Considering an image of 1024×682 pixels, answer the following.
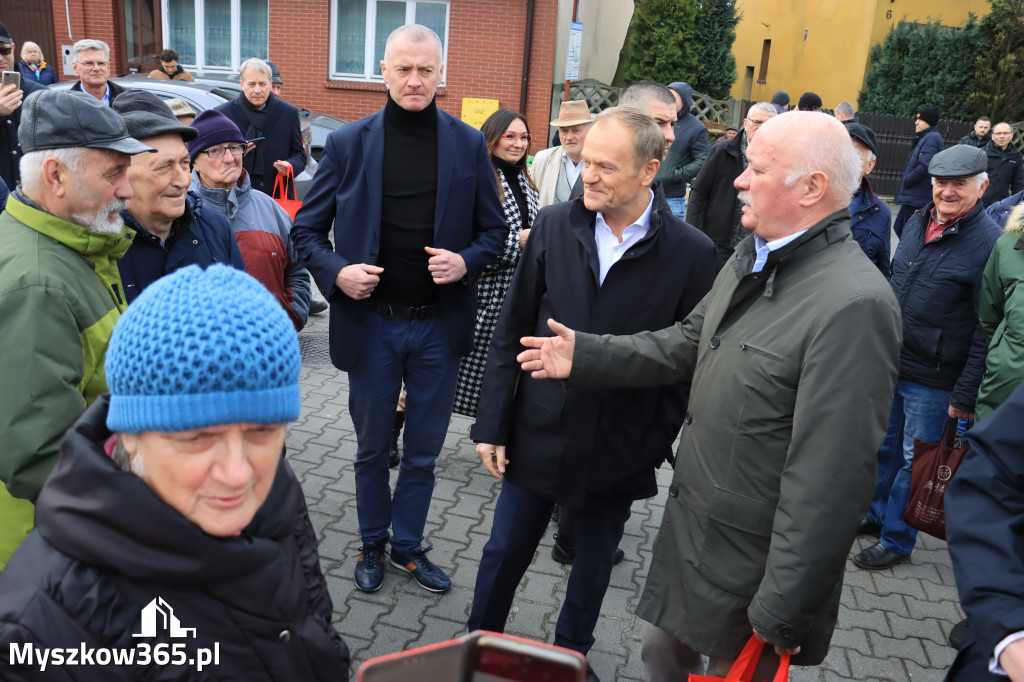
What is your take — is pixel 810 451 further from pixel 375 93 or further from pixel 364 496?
pixel 375 93

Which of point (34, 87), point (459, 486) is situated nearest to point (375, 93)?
point (34, 87)

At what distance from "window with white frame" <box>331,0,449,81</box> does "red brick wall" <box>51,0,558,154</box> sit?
0.96ft

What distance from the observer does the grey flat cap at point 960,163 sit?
410 cm

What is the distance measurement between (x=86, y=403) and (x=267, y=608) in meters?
1.06

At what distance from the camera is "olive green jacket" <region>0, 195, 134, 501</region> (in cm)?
196

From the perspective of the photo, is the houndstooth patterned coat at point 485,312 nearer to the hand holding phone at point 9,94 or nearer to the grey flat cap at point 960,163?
the grey flat cap at point 960,163

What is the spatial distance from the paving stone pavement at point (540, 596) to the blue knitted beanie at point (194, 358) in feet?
7.90

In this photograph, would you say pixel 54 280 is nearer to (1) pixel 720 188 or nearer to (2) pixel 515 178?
(2) pixel 515 178

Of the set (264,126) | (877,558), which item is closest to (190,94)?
(264,126)

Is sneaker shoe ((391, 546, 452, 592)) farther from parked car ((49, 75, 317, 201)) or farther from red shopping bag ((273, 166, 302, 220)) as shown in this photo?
parked car ((49, 75, 317, 201))

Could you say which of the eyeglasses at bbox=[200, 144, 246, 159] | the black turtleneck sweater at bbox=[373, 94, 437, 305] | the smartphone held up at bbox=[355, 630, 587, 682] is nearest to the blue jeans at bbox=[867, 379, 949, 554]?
the black turtleneck sweater at bbox=[373, 94, 437, 305]

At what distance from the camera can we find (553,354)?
8.82 feet

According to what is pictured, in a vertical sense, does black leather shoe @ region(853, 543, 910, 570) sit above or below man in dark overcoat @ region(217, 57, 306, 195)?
below

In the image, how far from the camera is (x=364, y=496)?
3748 millimetres
